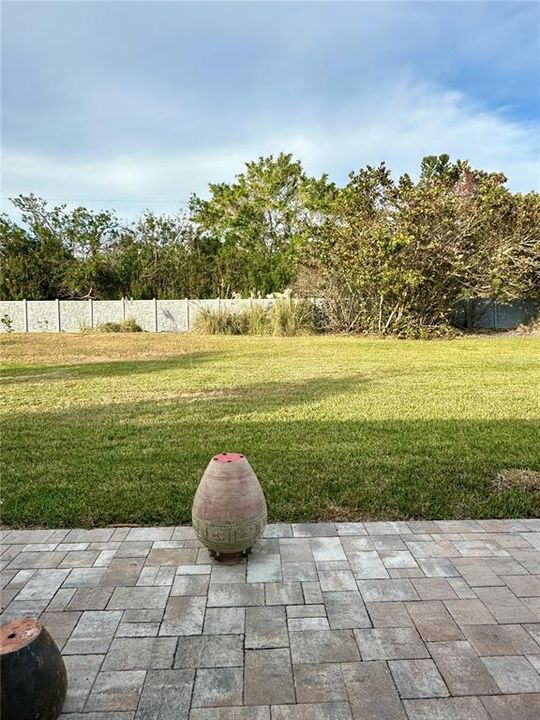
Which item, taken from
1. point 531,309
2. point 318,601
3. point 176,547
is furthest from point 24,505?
point 531,309

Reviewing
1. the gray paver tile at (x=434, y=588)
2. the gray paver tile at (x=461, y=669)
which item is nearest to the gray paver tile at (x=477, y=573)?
the gray paver tile at (x=434, y=588)

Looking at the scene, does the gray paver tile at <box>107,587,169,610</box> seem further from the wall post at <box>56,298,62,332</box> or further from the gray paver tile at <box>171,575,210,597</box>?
the wall post at <box>56,298,62,332</box>

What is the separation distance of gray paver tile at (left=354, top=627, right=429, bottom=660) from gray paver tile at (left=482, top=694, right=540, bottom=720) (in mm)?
275

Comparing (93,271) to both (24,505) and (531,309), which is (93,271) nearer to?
(531,309)

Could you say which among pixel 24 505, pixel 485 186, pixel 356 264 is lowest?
pixel 24 505

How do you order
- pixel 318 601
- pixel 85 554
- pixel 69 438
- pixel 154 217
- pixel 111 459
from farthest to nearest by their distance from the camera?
1. pixel 154 217
2. pixel 69 438
3. pixel 111 459
4. pixel 85 554
5. pixel 318 601

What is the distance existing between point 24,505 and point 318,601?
6.87 feet

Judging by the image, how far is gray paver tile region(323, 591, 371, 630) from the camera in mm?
2092

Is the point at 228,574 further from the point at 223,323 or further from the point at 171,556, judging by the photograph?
the point at 223,323

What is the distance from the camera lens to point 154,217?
23.6 m

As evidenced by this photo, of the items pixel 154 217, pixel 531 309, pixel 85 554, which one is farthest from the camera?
pixel 154 217

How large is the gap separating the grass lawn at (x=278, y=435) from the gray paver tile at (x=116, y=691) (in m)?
1.33

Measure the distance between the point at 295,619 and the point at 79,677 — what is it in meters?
0.85

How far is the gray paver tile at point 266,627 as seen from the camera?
1973 mm
